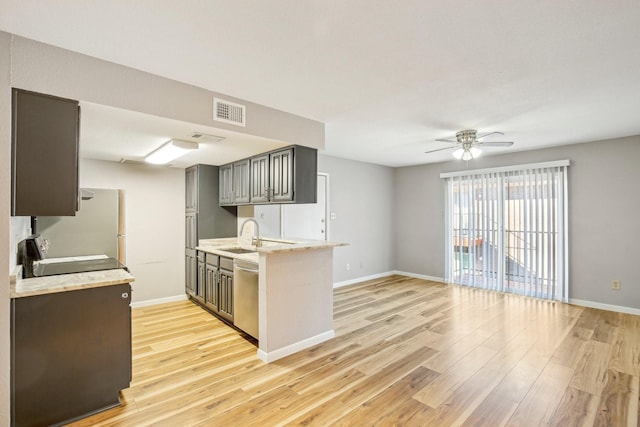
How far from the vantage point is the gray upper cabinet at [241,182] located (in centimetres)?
391

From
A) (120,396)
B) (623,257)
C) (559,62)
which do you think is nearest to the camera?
(559,62)

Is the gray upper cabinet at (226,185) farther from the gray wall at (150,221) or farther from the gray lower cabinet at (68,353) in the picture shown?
the gray lower cabinet at (68,353)

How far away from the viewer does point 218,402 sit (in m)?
2.21

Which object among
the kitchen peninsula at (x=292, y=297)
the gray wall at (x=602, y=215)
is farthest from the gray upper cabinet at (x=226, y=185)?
the gray wall at (x=602, y=215)

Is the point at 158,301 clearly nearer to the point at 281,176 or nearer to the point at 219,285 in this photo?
the point at 219,285

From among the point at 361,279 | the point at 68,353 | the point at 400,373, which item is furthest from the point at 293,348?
the point at 361,279

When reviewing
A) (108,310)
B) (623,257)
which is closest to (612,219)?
(623,257)

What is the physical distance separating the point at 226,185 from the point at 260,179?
0.96m

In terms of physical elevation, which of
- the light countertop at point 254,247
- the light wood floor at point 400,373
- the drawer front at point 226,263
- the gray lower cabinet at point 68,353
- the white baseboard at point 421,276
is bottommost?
the light wood floor at point 400,373

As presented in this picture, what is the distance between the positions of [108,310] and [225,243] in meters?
2.38

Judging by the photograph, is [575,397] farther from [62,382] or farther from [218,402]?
[62,382]

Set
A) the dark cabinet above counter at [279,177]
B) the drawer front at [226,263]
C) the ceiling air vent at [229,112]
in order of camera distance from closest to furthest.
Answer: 1. the ceiling air vent at [229,112]
2. the dark cabinet above counter at [279,177]
3. the drawer front at [226,263]

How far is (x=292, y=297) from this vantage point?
9.81 feet

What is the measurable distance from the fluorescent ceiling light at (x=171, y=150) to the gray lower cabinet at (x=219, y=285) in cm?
128
